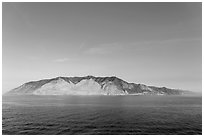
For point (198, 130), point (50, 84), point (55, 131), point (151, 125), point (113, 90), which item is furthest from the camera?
point (50, 84)

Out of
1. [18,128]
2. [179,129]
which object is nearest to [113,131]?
[179,129]

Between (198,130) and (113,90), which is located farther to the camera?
(113,90)

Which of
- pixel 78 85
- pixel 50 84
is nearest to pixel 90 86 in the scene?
pixel 78 85

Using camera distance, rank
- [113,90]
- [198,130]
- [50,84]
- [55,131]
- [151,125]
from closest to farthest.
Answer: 1. [55,131]
2. [198,130]
3. [151,125]
4. [113,90]
5. [50,84]

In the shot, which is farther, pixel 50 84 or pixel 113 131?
pixel 50 84

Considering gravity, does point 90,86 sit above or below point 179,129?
above

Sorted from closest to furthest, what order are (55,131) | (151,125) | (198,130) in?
1. (55,131)
2. (198,130)
3. (151,125)

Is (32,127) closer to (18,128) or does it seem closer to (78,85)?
(18,128)

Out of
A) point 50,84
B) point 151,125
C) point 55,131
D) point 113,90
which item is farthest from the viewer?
point 50,84

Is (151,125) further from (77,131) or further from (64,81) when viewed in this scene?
(64,81)
